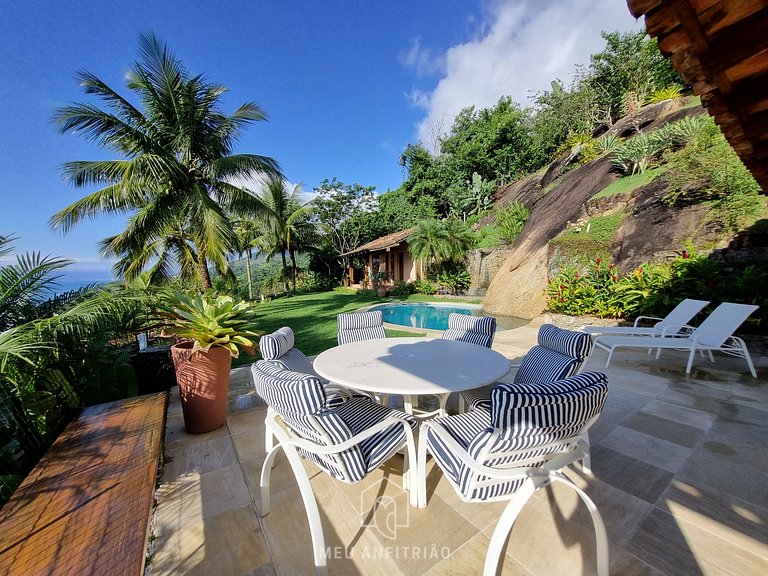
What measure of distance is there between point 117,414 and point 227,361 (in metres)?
0.93

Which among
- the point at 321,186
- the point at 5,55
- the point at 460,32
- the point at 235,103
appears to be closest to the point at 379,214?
the point at 321,186

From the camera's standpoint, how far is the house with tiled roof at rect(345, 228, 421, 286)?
16.6 metres

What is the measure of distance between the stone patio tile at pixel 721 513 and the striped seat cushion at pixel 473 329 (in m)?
1.72

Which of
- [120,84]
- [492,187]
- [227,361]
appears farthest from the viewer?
[492,187]

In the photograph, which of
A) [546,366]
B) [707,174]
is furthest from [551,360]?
[707,174]

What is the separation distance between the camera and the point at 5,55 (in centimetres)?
548

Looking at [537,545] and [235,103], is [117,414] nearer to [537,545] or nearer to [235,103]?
[537,545]

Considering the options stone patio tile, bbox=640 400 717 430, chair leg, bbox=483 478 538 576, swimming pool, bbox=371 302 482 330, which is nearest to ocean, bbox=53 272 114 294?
chair leg, bbox=483 478 538 576

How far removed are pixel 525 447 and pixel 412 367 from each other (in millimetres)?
1082

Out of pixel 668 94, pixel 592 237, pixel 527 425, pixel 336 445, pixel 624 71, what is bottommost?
pixel 336 445

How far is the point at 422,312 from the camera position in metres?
11.5

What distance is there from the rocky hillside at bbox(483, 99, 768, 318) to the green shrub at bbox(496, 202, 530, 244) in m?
1.04

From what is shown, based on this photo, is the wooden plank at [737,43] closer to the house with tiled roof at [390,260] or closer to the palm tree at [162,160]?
the palm tree at [162,160]

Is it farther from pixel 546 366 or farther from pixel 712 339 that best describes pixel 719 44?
pixel 712 339
